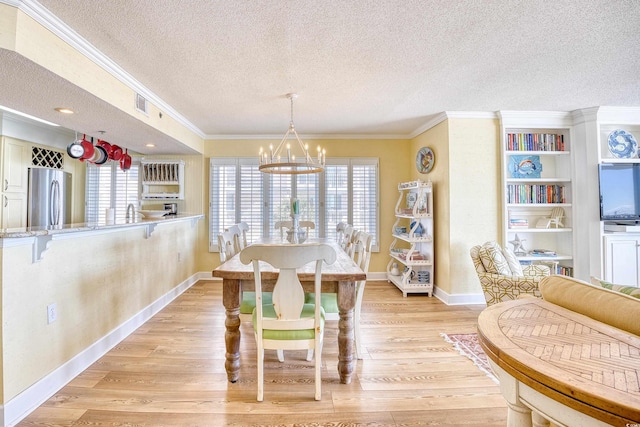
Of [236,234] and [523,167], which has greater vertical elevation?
[523,167]

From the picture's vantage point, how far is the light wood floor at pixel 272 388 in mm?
1680

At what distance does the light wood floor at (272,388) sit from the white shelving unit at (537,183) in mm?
1749

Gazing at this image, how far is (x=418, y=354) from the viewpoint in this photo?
2.38 meters

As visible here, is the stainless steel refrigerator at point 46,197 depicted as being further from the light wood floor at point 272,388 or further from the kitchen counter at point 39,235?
the light wood floor at point 272,388

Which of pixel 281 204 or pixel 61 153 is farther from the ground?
pixel 61 153

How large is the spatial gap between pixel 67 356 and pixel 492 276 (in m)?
3.51

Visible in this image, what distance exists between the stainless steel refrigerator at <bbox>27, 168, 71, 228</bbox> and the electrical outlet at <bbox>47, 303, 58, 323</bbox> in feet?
9.42

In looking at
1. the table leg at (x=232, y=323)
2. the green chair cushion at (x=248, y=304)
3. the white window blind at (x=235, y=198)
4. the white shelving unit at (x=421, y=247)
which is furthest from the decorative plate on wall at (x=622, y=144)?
the white window blind at (x=235, y=198)

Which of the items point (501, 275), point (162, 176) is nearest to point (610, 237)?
point (501, 275)

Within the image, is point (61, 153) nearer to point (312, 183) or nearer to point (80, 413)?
point (312, 183)

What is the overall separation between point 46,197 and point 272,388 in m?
4.54

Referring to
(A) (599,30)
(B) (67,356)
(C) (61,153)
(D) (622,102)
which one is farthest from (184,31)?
(D) (622,102)

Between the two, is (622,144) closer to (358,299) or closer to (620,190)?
(620,190)

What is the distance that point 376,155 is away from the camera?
4777 millimetres
